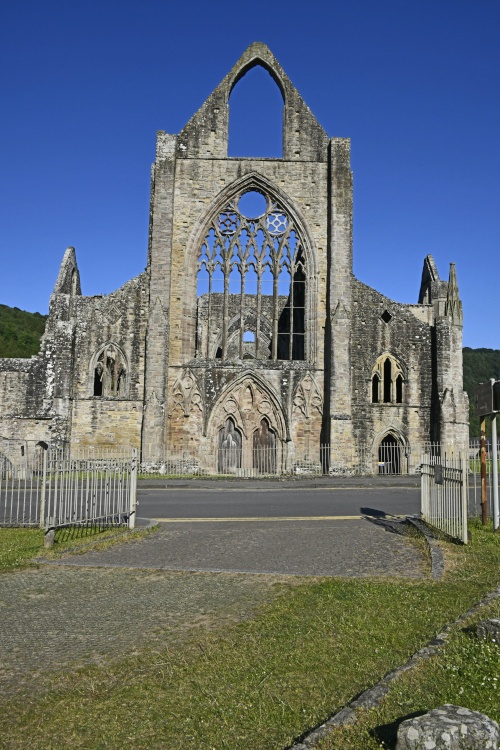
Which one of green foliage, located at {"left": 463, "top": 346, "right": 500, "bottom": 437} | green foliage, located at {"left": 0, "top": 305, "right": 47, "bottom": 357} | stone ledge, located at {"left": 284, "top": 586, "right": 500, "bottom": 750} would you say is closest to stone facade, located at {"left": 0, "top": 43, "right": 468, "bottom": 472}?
stone ledge, located at {"left": 284, "top": 586, "right": 500, "bottom": 750}

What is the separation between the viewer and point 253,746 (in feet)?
10.9

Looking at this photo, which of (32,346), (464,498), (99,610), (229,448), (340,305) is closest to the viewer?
(99,610)

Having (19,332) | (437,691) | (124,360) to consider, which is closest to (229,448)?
(124,360)

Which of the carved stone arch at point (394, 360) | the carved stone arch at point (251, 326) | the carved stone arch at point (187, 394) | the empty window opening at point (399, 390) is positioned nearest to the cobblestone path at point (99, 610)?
the carved stone arch at point (187, 394)

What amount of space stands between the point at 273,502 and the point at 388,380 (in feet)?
42.3

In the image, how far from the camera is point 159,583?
22.8 feet

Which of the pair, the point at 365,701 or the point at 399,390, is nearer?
the point at 365,701

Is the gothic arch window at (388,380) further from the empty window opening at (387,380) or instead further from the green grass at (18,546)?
the green grass at (18,546)

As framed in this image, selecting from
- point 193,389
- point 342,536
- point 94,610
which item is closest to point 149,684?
point 94,610

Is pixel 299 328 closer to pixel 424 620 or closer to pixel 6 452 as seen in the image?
pixel 6 452

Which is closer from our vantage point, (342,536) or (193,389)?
(342,536)

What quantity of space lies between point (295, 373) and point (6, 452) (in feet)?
39.1

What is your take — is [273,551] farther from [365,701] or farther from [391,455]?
[391,455]

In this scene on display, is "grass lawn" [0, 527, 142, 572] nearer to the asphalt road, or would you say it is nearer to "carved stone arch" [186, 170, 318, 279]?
the asphalt road
